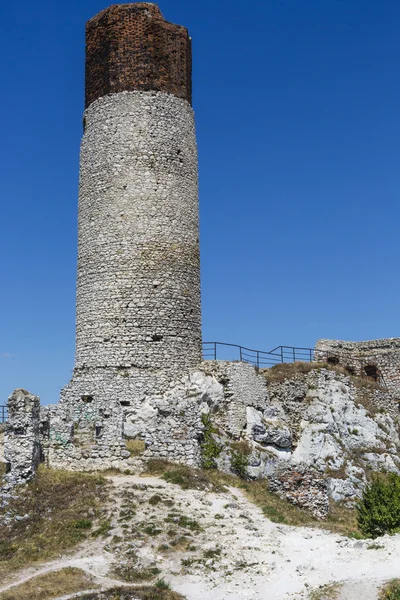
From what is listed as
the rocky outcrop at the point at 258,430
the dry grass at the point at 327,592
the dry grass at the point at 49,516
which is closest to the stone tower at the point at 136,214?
the rocky outcrop at the point at 258,430

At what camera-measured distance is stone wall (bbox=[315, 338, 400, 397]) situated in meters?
37.8

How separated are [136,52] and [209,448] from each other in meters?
16.5

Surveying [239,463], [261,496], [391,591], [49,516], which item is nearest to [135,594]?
[391,591]

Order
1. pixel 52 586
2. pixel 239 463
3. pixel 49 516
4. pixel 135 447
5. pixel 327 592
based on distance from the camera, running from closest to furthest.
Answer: pixel 327 592 < pixel 52 586 < pixel 49 516 < pixel 135 447 < pixel 239 463

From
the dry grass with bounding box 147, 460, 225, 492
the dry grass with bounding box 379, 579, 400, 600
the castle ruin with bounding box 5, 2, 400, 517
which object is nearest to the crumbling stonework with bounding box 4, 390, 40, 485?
the dry grass with bounding box 147, 460, 225, 492

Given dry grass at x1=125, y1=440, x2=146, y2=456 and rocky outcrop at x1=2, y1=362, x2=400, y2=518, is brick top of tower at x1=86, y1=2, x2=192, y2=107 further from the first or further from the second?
dry grass at x1=125, y1=440, x2=146, y2=456

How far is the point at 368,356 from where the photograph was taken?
38.8 m

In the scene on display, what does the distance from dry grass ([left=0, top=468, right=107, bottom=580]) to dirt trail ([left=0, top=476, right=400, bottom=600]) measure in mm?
558

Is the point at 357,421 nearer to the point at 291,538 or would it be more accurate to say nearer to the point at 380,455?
the point at 380,455

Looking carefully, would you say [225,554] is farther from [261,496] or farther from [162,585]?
[261,496]

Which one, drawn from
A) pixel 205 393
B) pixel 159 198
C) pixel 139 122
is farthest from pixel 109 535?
pixel 139 122

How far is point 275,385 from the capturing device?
31.5 meters

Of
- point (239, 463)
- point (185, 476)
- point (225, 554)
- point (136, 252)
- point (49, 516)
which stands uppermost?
point (136, 252)

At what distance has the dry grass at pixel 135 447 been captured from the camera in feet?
82.0
